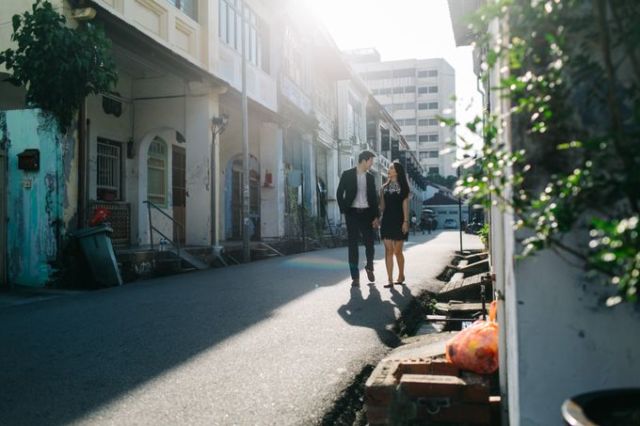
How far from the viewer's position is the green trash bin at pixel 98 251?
806 centimetres

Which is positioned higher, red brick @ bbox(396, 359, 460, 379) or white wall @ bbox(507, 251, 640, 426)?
white wall @ bbox(507, 251, 640, 426)

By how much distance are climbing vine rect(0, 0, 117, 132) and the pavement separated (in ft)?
9.45

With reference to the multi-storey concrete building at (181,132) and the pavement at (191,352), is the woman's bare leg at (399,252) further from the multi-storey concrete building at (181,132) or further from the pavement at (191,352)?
the multi-storey concrete building at (181,132)

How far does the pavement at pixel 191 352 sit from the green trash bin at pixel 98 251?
1.12 metres

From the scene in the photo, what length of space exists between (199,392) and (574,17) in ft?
8.09

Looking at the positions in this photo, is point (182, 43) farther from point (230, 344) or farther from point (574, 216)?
point (574, 216)

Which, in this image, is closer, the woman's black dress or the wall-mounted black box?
the woman's black dress

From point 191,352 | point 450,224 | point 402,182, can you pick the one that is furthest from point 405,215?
point 450,224

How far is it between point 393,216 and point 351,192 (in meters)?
0.61

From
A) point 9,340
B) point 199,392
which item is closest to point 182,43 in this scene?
point 9,340

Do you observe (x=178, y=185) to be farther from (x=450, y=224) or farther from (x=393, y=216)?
(x=450, y=224)

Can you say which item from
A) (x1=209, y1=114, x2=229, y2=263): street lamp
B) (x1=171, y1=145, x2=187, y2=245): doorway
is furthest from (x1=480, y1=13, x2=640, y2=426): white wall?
(x1=171, y1=145, x2=187, y2=245): doorway

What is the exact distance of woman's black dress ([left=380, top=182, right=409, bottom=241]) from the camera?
267 inches

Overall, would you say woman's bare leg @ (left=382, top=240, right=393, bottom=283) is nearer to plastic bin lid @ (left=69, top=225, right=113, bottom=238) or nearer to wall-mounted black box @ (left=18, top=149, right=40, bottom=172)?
plastic bin lid @ (left=69, top=225, right=113, bottom=238)
